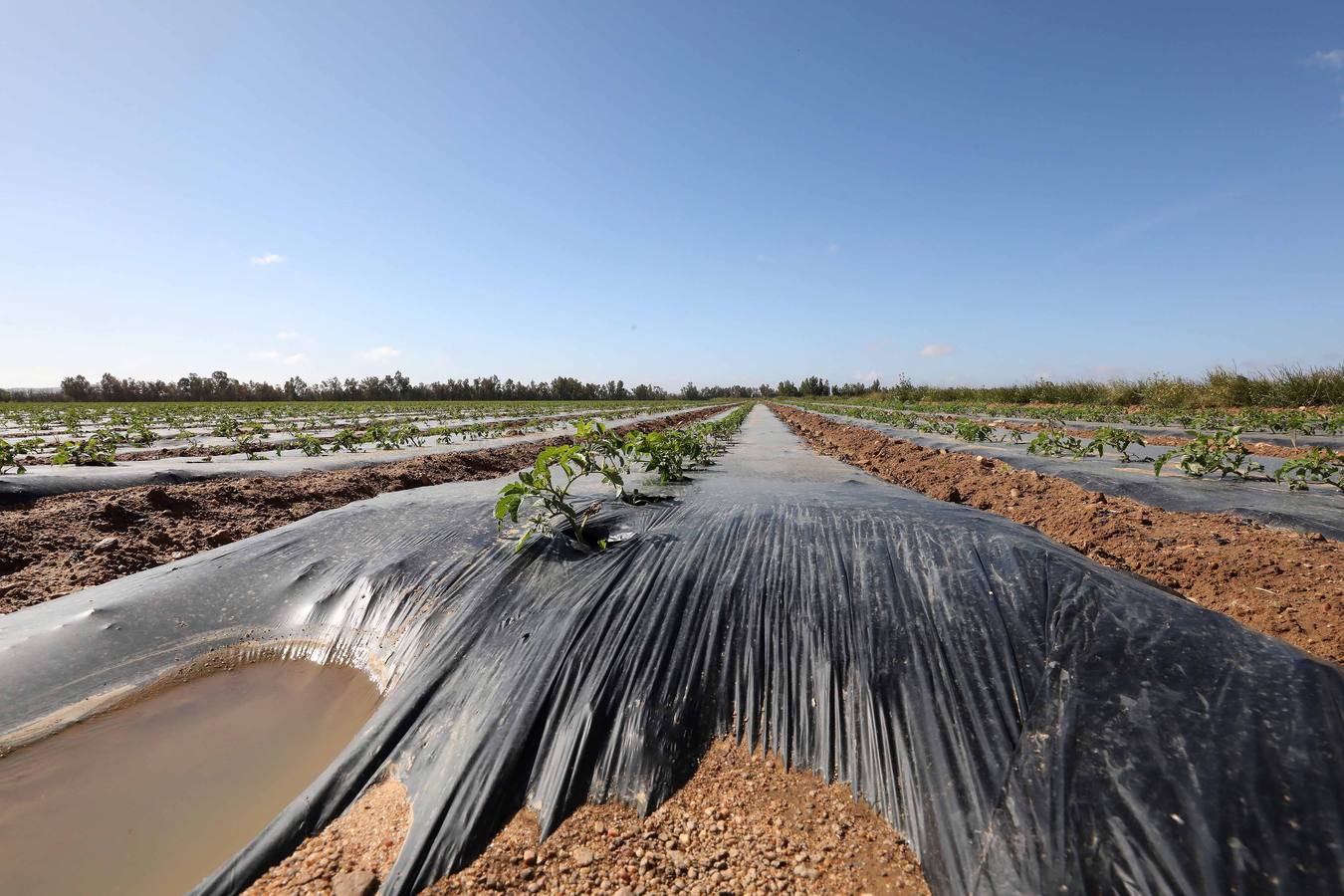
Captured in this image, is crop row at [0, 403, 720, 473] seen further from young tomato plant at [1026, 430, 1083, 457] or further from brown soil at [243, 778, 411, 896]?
young tomato plant at [1026, 430, 1083, 457]

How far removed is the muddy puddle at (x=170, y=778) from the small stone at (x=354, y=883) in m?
0.57

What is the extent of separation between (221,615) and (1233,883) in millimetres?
3989

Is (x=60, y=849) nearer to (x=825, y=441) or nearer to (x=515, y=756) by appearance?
(x=515, y=756)

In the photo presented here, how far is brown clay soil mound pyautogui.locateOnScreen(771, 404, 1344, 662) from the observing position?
2.42 m

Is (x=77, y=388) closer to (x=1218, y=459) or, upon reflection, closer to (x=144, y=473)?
(x=144, y=473)

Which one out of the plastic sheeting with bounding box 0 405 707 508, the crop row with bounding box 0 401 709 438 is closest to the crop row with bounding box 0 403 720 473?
the plastic sheeting with bounding box 0 405 707 508

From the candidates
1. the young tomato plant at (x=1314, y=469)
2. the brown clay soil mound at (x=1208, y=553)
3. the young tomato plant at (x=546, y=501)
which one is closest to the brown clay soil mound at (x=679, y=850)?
the young tomato plant at (x=546, y=501)

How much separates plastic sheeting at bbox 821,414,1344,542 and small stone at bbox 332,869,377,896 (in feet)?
18.6

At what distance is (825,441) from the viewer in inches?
509

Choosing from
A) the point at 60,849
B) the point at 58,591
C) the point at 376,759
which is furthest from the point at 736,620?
the point at 58,591

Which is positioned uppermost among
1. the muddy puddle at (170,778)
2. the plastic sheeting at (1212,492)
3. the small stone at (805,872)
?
the plastic sheeting at (1212,492)

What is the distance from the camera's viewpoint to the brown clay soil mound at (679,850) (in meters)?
1.31

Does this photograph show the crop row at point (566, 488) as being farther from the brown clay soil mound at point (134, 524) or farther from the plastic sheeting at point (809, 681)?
the brown clay soil mound at point (134, 524)

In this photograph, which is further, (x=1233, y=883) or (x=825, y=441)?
(x=825, y=441)
